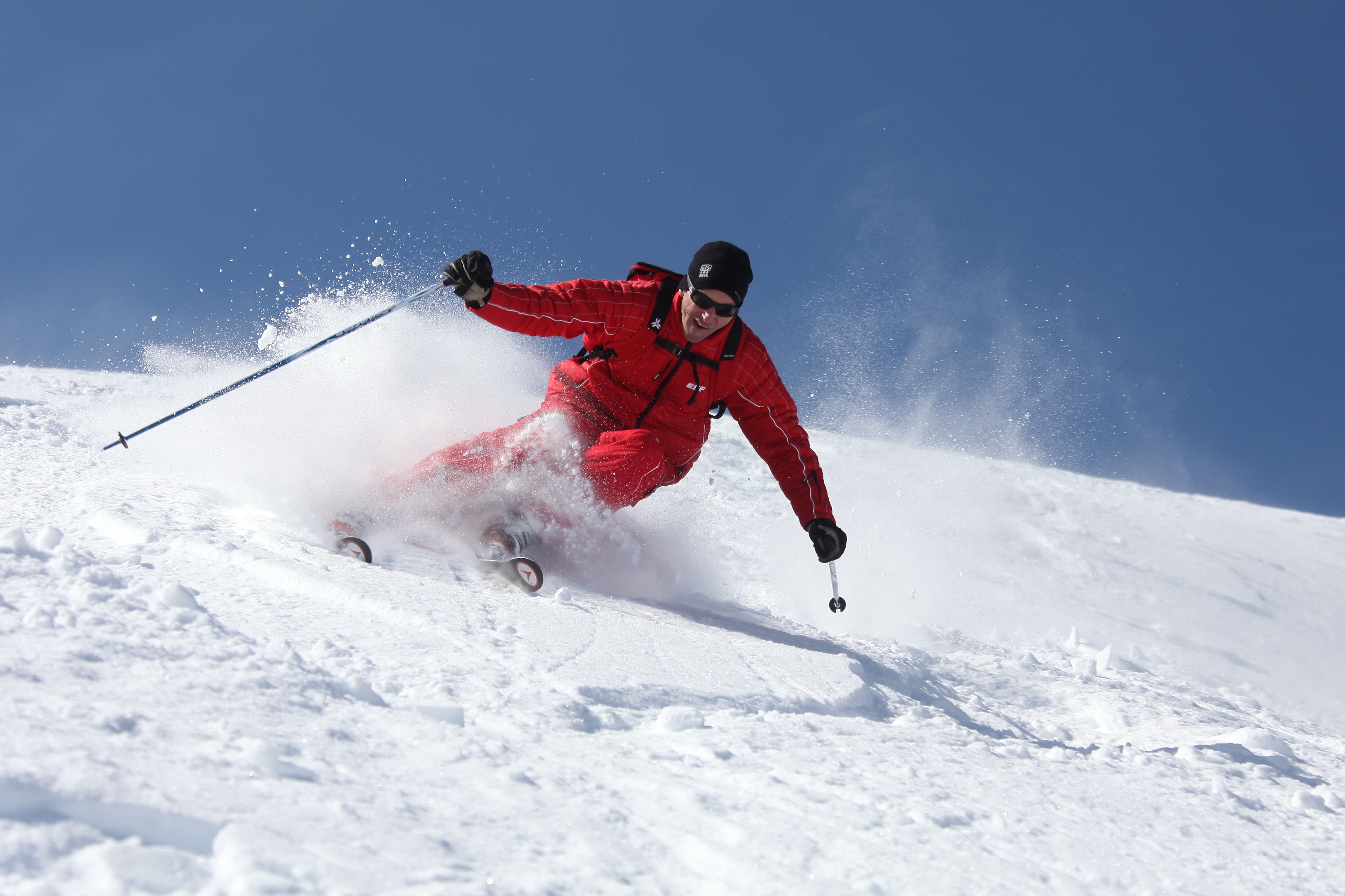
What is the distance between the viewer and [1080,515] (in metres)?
8.88

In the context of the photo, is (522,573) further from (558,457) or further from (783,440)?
(783,440)

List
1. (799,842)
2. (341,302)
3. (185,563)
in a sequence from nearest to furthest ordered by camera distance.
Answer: (799,842), (185,563), (341,302)

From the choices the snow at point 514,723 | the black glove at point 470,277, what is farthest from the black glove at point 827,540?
the black glove at point 470,277

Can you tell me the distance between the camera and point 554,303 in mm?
3789

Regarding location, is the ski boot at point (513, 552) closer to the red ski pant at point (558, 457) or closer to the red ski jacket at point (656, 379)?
the red ski pant at point (558, 457)

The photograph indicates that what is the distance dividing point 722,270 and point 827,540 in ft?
4.89

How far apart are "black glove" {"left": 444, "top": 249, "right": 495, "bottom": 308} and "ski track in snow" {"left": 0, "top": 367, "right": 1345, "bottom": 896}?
1162 mm

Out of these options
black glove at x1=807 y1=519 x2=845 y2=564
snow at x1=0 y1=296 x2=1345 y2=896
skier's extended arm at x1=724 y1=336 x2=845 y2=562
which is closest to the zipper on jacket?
skier's extended arm at x1=724 y1=336 x2=845 y2=562

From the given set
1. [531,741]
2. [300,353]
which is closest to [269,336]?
[300,353]

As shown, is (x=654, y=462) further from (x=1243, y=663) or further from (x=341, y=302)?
(x=1243, y=663)

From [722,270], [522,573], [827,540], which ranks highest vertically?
[722,270]

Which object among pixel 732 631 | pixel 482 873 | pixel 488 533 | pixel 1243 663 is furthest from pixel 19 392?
pixel 1243 663

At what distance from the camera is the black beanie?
375cm

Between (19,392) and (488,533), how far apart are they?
16.2ft
